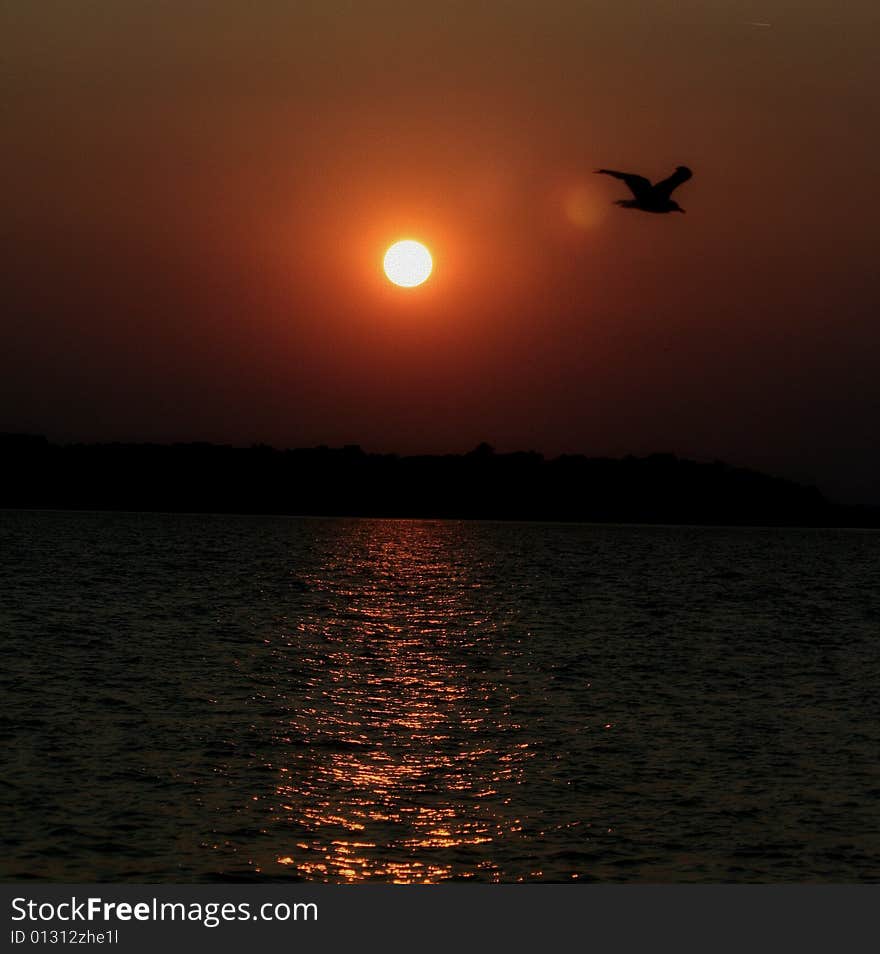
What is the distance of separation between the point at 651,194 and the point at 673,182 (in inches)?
26.6

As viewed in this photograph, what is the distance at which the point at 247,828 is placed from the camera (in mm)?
20188

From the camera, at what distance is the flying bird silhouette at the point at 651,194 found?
3159cm

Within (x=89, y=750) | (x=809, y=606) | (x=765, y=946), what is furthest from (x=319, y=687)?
(x=809, y=606)

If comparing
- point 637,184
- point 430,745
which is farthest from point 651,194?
point 430,745

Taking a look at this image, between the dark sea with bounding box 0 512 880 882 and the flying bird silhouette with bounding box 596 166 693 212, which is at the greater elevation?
the flying bird silhouette with bounding box 596 166 693 212

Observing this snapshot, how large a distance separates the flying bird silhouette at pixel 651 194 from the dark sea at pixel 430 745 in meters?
10.7

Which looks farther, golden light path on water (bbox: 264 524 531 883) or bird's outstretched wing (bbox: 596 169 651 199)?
bird's outstretched wing (bbox: 596 169 651 199)

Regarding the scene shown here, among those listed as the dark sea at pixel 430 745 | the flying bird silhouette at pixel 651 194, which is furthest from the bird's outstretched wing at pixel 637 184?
the dark sea at pixel 430 745

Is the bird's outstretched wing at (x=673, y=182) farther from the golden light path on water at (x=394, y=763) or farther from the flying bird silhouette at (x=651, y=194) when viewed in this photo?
the golden light path on water at (x=394, y=763)

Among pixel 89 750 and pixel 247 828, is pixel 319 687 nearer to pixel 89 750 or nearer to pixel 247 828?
pixel 89 750

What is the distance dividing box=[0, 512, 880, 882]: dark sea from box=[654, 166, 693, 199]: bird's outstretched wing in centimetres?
1116

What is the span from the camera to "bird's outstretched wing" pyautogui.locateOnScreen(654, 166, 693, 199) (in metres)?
32.0

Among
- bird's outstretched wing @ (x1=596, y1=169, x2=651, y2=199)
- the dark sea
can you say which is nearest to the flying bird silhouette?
bird's outstretched wing @ (x1=596, y1=169, x2=651, y2=199)

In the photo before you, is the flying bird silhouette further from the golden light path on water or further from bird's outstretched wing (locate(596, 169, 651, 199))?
the golden light path on water
